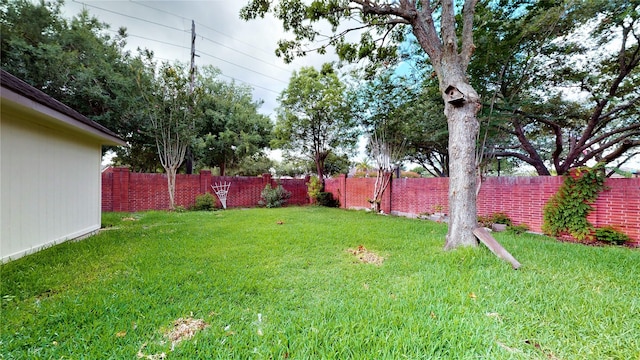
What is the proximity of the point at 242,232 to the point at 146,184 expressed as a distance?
6484mm

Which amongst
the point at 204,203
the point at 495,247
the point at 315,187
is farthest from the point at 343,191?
the point at 495,247

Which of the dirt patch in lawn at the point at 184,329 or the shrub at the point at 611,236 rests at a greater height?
the shrub at the point at 611,236

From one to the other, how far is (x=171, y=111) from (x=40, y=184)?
6.07 metres

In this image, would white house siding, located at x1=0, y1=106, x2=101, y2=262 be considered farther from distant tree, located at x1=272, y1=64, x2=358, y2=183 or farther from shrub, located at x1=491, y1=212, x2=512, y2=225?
shrub, located at x1=491, y1=212, x2=512, y2=225

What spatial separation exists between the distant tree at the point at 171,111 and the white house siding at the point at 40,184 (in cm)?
417

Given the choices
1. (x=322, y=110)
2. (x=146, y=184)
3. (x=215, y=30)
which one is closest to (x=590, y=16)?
(x=322, y=110)

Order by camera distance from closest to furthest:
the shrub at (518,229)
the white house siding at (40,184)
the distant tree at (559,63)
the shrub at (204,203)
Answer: the white house siding at (40,184) < the distant tree at (559,63) < the shrub at (518,229) < the shrub at (204,203)

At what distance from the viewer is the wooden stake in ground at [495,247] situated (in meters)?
3.04

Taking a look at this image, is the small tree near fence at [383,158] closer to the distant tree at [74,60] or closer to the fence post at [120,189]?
the fence post at [120,189]

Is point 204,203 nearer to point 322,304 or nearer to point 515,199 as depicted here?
point 322,304

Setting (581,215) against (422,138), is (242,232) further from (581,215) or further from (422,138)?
(422,138)

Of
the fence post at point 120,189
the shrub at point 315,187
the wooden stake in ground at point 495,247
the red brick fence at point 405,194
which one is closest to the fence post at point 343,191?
the red brick fence at point 405,194

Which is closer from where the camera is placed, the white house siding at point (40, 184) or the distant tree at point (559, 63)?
the white house siding at point (40, 184)

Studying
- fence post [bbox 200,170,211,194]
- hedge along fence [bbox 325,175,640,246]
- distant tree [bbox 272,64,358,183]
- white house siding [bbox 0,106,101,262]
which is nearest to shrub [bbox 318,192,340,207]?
distant tree [bbox 272,64,358,183]
